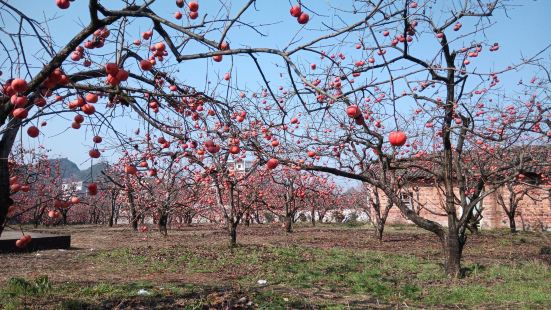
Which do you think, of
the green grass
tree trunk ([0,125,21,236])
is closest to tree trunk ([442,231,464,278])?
the green grass

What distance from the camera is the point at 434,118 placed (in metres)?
7.06

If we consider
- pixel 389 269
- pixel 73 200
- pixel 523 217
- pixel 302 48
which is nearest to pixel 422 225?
pixel 389 269

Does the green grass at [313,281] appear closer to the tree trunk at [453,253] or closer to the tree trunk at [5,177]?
the tree trunk at [453,253]

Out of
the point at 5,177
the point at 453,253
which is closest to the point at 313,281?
the point at 453,253

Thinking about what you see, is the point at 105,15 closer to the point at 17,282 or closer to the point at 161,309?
the point at 161,309

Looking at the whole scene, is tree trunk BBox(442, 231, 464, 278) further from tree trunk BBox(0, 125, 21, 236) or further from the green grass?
tree trunk BBox(0, 125, 21, 236)

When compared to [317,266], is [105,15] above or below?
above

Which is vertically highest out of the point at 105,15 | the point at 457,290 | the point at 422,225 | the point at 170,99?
the point at 105,15

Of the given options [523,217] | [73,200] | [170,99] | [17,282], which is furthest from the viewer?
[523,217]

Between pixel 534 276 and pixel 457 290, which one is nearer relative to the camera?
pixel 457 290

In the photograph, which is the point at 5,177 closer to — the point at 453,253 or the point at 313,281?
the point at 313,281

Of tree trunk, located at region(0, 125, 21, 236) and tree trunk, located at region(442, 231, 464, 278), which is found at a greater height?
tree trunk, located at region(0, 125, 21, 236)

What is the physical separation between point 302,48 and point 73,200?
Result: 2.05 meters

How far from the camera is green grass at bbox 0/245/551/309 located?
4.79 metres
